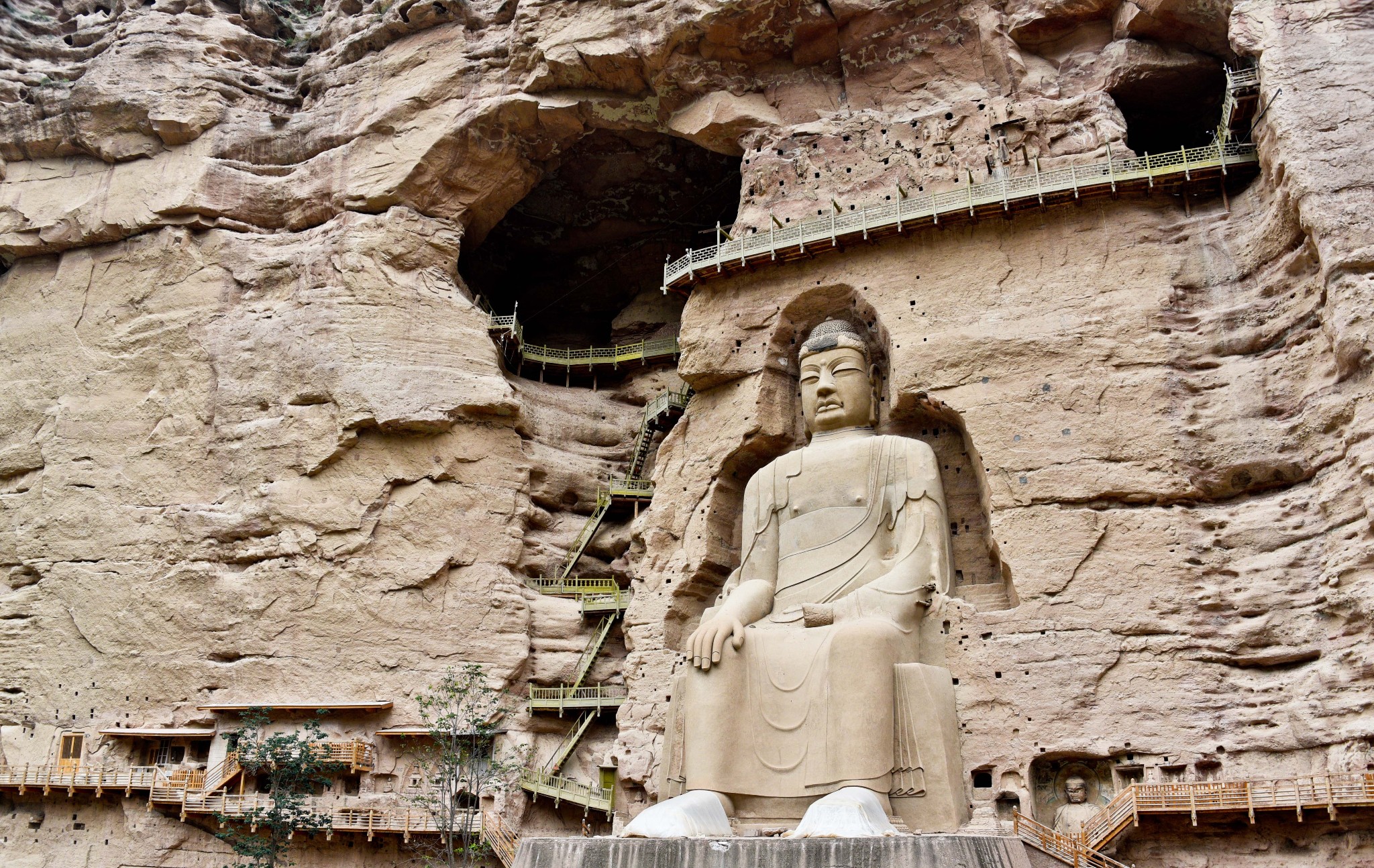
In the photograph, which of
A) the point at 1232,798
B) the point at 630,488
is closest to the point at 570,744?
the point at 630,488

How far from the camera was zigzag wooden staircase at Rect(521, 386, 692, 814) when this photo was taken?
49.2ft

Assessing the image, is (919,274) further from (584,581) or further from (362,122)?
(362,122)

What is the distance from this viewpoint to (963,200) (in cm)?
1395

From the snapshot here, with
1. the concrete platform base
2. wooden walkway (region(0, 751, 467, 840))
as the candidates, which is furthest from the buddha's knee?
wooden walkway (region(0, 751, 467, 840))

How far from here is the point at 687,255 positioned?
623 inches

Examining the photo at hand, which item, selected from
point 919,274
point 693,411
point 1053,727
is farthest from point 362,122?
point 1053,727

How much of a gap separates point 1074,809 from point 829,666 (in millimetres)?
3144

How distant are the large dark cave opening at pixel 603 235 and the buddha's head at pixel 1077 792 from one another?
1156 centimetres

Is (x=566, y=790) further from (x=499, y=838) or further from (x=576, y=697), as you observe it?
(x=576, y=697)

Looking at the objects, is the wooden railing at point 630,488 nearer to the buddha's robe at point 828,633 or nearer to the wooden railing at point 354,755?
the wooden railing at point 354,755

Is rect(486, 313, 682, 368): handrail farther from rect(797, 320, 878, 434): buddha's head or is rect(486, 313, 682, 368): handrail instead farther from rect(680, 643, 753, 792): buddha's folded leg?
rect(680, 643, 753, 792): buddha's folded leg

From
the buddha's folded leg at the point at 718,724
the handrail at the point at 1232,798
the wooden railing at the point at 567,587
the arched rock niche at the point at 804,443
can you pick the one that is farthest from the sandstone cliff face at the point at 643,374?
the buddha's folded leg at the point at 718,724

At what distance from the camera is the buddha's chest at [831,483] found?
11461 millimetres

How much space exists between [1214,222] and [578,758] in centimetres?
1032
